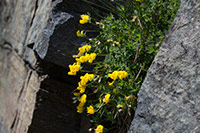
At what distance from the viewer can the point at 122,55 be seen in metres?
1.98

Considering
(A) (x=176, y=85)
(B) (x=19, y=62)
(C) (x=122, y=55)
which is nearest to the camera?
(A) (x=176, y=85)

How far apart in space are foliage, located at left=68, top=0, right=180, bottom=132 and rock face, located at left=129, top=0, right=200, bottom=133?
0.94ft

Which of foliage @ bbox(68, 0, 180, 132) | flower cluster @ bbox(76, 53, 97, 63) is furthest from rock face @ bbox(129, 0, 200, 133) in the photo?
flower cluster @ bbox(76, 53, 97, 63)

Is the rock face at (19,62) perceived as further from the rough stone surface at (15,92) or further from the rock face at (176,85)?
the rock face at (176,85)

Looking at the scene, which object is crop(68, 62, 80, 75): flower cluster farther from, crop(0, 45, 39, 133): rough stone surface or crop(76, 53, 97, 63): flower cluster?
crop(0, 45, 39, 133): rough stone surface

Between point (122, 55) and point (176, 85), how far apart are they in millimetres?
678

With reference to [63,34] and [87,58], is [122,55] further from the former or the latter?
[63,34]

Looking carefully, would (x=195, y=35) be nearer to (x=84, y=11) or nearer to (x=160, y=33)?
(x=160, y=33)

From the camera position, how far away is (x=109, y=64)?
1.98 m

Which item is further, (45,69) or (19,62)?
(19,62)

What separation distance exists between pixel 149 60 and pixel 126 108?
0.43 meters

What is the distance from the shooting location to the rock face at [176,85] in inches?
51.8

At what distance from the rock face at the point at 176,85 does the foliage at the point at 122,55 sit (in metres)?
0.29

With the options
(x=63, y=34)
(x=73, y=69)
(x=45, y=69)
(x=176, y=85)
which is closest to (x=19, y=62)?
(x=45, y=69)
